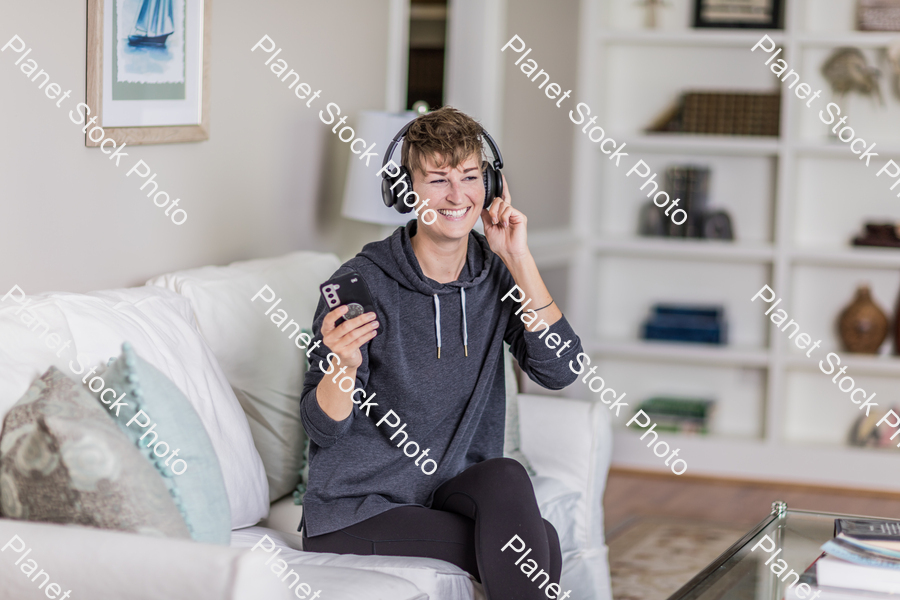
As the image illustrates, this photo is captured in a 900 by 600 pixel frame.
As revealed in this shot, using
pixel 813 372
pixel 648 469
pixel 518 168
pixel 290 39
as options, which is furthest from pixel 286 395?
pixel 813 372

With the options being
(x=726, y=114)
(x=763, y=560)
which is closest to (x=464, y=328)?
(x=763, y=560)

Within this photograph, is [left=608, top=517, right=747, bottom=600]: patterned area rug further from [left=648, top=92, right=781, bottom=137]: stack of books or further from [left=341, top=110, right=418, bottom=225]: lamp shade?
[left=648, top=92, right=781, bottom=137]: stack of books

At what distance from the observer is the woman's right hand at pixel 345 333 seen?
5.00 ft

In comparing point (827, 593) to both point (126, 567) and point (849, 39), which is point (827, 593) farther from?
point (849, 39)

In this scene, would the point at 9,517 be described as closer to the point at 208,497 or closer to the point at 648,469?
the point at 208,497

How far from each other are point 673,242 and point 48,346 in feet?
9.01

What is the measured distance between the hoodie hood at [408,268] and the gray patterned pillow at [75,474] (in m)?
0.59

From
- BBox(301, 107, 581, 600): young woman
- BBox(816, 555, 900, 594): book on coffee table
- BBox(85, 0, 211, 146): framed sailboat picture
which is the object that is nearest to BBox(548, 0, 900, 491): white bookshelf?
BBox(85, 0, 211, 146): framed sailboat picture

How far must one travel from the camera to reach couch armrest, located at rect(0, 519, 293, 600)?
43.4 inches

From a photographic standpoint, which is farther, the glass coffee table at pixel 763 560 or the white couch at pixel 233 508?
the glass coffee table at pixel 763 560

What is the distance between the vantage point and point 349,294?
1532 millimetres

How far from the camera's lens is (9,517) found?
1.26m

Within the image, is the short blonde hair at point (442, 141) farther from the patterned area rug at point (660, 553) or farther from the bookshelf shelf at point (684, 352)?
the bookshelf shelf at point (684, 352)

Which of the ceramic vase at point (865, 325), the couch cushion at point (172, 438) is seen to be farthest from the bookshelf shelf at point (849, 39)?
the couch cushion at point (172, 438)
